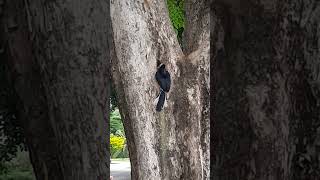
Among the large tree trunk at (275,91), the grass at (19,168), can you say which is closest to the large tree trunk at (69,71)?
the large tree trunk at (275,91)

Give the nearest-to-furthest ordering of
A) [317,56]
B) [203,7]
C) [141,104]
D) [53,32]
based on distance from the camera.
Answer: [317,56] < [53,32] < [141,104] < [203,7]

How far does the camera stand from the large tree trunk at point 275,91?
3.23 meters

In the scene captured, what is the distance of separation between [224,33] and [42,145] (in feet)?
3.55

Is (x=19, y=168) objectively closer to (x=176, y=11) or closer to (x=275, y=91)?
(x=275, y=91)

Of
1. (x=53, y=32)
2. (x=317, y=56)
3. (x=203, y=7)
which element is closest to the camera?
(x=317, y=56)

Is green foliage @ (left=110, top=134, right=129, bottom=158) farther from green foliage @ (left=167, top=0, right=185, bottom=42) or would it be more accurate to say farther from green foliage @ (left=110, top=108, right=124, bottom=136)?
green foliage @ (left=167, top=0, right=185, bottom=42)

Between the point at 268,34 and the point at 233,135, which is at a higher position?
the point at 268,34

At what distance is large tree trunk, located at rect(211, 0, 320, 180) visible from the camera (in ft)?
10.6

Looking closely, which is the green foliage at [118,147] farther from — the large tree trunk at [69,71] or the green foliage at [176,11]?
the large tree trunk at [69,71]

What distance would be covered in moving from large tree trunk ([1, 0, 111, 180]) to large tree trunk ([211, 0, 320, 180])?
0.65 m

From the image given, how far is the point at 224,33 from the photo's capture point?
3414 mm

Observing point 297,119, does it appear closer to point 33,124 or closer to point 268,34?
point 268,34

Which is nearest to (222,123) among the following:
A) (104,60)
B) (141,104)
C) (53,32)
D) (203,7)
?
(104,60)

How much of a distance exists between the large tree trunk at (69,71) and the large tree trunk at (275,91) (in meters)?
0.65
